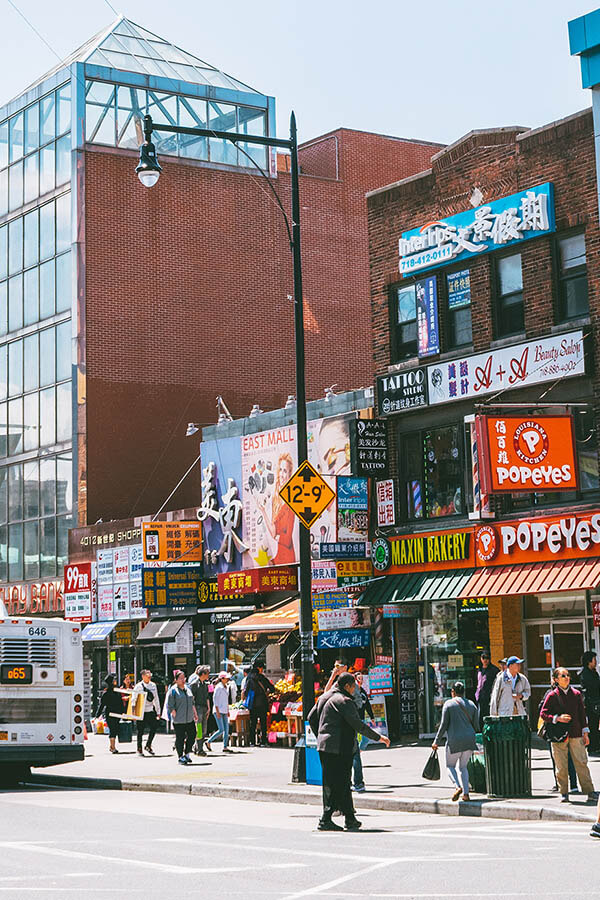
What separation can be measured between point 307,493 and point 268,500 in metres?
12.5

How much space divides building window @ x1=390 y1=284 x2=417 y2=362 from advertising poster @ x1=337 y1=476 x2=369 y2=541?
2.92 metres

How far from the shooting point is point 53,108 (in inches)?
1854

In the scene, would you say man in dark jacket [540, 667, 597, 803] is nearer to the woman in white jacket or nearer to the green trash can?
the green trash can

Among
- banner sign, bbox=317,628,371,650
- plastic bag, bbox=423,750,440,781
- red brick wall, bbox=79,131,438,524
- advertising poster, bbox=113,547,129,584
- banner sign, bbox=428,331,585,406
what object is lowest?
plastic bag, bbox=423,750,440,781

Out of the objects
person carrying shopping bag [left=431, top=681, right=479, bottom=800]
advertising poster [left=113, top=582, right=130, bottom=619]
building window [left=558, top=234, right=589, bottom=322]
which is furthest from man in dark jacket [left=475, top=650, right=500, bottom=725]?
advertising poster [left=113, top=582, right=130, bottom=619]

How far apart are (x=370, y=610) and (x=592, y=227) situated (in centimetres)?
963

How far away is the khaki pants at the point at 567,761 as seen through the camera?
16.9 metres

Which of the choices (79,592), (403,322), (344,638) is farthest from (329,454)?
(79,592)

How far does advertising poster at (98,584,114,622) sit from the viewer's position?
4041 cm

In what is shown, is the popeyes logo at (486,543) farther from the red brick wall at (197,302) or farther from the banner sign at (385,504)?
the red brick wall at (197,302)

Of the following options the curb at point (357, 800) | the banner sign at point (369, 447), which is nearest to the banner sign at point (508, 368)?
the banner sign at point (369, 447)

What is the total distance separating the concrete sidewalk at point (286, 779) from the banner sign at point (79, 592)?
10983 mm

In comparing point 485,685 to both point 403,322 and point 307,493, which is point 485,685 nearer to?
point 307,493

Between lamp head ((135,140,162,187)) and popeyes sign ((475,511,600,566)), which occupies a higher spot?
lamp head ((135,140,162,187))
